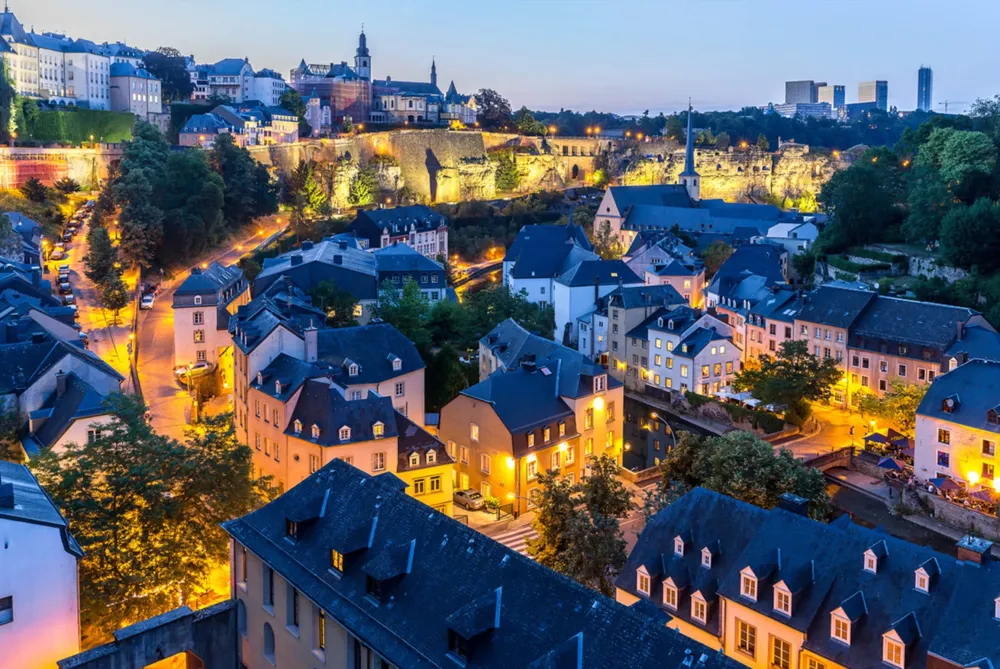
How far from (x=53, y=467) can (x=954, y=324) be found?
31910 millimetres

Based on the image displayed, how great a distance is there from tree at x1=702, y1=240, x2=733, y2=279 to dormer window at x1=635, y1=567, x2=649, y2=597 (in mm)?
42714

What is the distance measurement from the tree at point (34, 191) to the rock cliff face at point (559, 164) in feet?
87.1

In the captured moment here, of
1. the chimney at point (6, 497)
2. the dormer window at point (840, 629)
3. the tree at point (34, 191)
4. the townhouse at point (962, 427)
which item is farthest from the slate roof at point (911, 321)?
the tree at point (34, 191)

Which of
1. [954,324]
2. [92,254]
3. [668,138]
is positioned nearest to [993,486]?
[954,324]

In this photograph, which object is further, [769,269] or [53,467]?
[769,269]

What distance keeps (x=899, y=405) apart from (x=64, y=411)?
1085 inches

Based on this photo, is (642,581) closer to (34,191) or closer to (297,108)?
(34,191)

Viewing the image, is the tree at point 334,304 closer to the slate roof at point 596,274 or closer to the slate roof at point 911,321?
the slate roof at point 596,274

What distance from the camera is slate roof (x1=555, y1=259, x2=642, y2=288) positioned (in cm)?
4975

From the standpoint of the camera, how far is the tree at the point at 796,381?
36781 mm

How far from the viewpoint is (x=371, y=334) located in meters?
32.3

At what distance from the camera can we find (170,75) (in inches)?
3223

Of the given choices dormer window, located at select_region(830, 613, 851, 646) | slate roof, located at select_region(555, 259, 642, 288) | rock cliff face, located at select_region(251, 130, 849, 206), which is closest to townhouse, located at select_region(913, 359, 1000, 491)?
dormer window, located at select_region(830, 613, 851, 646)

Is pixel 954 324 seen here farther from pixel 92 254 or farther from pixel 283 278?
pixel 92 254
